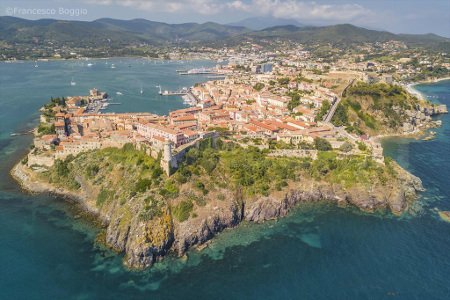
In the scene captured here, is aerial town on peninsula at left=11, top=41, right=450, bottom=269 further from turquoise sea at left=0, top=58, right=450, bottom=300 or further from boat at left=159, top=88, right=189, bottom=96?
boat at left=159, top=88, right=189, bottom=96

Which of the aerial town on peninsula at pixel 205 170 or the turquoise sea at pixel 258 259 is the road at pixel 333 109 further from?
the turquoise sea at pixel 258 259

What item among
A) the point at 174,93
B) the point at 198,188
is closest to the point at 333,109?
the point at 198,188

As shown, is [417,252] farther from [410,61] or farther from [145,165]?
[410,61]

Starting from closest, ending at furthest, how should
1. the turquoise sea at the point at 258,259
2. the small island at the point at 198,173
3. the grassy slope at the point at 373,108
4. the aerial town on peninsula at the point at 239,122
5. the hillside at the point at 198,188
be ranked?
the turquoise sea at the point at 258,259, the hillside at the point at 198,188, the small island at the point at 198,173, the aerial town on peninsula at the point at 239,122, the grassy slope at the point at 373,108

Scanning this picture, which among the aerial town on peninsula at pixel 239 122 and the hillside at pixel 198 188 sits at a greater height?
the aerial town on peninsula at pixel 239 122

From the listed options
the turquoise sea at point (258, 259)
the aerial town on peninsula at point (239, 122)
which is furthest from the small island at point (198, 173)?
the turquoise sea at point (258, 259)

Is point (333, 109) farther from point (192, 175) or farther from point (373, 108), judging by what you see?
point (192, 175)

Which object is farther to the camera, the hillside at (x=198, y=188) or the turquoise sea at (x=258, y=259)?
the hillside at (x=198, y=188)
